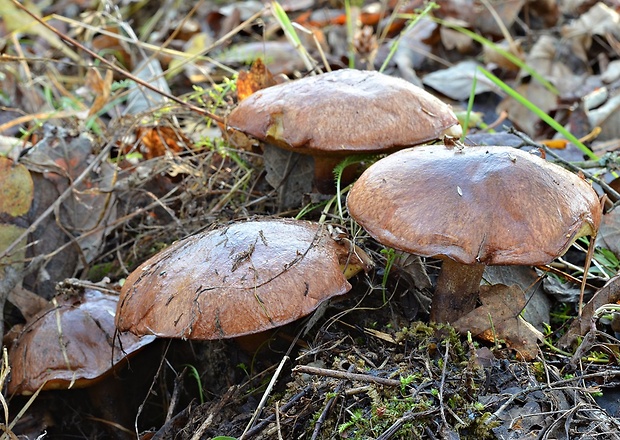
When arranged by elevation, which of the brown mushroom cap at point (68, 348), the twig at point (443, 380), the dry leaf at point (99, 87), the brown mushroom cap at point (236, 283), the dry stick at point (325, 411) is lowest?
the brown mushroom cap at point (68, 348)

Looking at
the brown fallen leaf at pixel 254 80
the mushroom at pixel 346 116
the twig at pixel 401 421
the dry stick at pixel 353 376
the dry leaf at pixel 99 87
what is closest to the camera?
the twig at pixel 401 421

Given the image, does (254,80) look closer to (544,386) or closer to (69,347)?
(69,347)

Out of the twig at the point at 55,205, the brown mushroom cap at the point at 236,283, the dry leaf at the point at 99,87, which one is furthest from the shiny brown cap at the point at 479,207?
the dry leaf at the point at 99,87

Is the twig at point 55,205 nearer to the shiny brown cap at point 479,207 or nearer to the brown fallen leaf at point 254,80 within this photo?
the brown fallen leaf at point 254,80

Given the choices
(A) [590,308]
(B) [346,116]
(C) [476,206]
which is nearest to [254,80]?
(B) [346,116]

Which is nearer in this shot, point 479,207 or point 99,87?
point 479,207

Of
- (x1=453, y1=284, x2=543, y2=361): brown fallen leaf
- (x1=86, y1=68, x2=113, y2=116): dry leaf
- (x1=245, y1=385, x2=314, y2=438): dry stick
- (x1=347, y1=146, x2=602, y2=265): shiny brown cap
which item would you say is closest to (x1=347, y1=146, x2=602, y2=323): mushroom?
(x1=347, y1=146, x2=602, y2=265): shiny brown cap

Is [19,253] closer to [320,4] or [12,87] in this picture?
[12,87]

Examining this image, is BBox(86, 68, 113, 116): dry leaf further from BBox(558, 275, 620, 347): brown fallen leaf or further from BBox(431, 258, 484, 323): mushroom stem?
BBox(558, 275, 620, 347): brown fallen leaf
